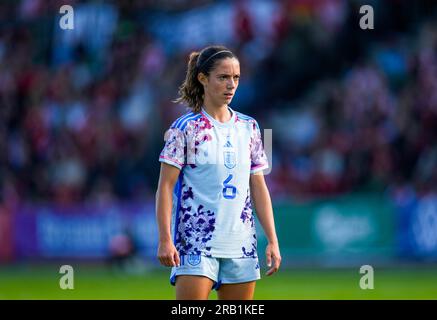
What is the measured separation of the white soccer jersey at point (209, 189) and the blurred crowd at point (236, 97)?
41.3 feet

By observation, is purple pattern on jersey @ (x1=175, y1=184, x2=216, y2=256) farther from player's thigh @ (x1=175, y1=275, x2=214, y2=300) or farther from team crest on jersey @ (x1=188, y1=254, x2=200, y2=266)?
player's thigh @ (x1=175, y1=275, x2=214, y2=300)

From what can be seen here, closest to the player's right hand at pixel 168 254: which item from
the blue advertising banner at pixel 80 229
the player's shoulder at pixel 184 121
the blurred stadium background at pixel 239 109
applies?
the player's shoulder at pixel 184 121

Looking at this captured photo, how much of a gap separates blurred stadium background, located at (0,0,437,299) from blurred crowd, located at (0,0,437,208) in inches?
1.3

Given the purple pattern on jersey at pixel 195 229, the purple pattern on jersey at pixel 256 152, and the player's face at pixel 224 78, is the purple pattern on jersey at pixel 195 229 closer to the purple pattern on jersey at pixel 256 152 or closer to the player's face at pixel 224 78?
the purple pattern on jersey at pixel 256 152

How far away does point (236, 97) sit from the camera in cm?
2147

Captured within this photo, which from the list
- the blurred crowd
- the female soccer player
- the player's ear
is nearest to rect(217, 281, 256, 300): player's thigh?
the female soccer player

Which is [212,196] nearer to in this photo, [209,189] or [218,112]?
[209,189]

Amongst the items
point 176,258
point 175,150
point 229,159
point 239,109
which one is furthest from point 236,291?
point 239,109

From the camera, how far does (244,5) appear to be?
72.4 ft

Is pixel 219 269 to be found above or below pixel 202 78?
below

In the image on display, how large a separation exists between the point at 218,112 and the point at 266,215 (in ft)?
2.57

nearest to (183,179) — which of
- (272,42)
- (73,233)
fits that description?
(73,233)

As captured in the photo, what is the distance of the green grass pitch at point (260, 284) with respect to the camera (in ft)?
43.2
